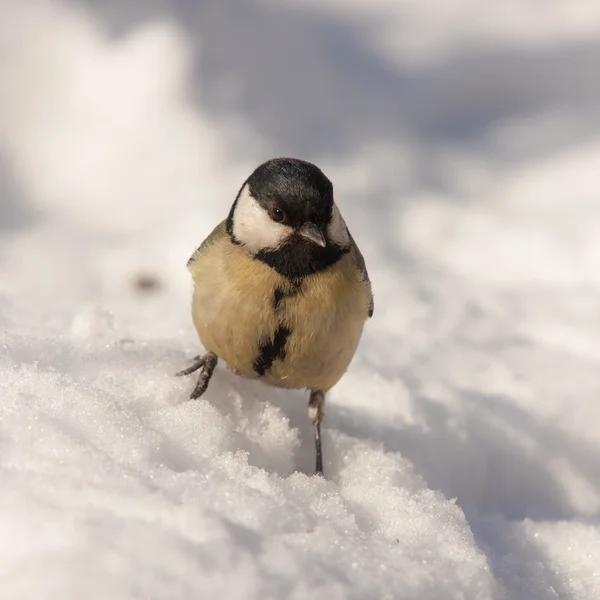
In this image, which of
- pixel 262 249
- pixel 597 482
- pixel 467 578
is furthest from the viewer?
pixel 597 482

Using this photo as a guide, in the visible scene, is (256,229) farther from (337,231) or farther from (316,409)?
(316,409)

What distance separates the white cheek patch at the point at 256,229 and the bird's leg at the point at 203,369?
1.25 feet

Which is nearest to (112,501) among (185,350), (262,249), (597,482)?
(262,249)

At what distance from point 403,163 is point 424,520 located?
295 centimetres

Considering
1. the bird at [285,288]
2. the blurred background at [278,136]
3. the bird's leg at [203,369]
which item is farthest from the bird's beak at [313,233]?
the blurred background at [278,136]

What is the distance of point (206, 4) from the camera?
436 centimetres

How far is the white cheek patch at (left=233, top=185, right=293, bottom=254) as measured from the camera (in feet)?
7.00

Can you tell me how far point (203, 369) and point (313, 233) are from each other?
0.58m

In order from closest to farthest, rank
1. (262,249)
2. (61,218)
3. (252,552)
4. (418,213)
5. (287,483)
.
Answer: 1. (252,552)
2. (287,483)
3. (262,249)
4. (61,218)
5. (418,213)

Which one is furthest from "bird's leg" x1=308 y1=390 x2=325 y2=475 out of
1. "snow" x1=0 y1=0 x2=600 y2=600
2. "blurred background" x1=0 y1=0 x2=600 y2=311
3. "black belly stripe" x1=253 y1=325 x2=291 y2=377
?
"blurred background" x1=0 y1=0 x2=600 y2=311

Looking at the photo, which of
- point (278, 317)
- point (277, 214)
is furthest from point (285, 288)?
point (277, 214)

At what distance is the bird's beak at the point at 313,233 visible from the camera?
6.76 ft

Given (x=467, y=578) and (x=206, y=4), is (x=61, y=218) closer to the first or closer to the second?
(x=206, y=4)

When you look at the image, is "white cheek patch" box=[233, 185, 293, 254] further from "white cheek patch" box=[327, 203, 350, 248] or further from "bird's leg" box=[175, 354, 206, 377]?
"bird's leg" box=[175, 354, 206, 377]
